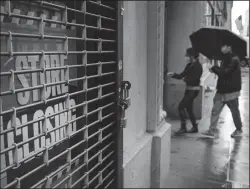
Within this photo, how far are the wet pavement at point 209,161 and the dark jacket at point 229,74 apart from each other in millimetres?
1164

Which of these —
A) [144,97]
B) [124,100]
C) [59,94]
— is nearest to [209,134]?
[144,97]

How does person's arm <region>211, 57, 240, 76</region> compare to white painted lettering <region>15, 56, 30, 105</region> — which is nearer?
white painted lettering <region>15, 56, 30, 105</region>

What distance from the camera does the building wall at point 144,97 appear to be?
3840 mm

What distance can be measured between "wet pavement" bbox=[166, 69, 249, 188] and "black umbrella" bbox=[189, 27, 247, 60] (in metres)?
1.89

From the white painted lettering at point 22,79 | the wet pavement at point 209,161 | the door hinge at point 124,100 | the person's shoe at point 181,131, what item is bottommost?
the wet pavement at point 209,161

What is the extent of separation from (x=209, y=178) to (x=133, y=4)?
2.88 meters

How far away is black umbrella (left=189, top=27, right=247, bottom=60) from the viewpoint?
709 cm

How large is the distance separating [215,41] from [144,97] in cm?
355

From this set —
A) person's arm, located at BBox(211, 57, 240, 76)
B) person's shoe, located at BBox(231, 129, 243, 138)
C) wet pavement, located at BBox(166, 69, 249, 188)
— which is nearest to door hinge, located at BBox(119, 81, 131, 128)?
wet pavement, located at BBox(166, 69, 249, 188)

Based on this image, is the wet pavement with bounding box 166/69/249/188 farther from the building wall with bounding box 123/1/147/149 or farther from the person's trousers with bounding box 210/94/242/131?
the building wall with bounding box 123/1/147/149

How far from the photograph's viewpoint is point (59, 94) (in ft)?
7.36

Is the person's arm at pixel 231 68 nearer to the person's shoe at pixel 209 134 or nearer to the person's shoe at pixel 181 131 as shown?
the person's shoe at pixel 209 134

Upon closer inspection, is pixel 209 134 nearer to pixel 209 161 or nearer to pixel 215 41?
pixel 209 161

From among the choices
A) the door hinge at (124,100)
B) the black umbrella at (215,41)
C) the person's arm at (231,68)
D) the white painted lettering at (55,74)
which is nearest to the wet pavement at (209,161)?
the person's arm at (231,68)
